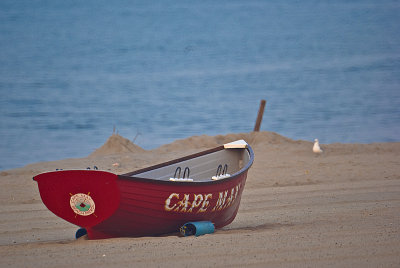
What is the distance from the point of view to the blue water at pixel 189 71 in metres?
22.1

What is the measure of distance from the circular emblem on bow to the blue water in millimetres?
11498

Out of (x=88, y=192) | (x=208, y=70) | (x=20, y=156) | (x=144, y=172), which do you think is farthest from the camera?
(x=208, y=70)

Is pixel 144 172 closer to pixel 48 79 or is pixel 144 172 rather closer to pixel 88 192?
pixel 88 192

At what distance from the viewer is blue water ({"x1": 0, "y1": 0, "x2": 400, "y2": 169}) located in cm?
2208

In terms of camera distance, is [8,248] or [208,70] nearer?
[8,248]

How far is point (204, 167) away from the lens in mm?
8250

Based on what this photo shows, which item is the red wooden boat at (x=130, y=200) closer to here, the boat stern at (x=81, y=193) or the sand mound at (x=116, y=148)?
the boat stern at (x=81, y=193)

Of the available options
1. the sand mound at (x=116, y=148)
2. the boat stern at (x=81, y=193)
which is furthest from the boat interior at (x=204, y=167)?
the sand mound at (x=116, y=148)

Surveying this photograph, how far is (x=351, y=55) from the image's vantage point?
132 feet

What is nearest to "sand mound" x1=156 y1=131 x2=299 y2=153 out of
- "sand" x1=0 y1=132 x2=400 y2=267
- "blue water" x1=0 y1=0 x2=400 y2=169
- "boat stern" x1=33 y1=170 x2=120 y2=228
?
"sand" x1=0 y1=132 x2=400 y2=267

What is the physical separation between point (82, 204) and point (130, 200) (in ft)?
1.44

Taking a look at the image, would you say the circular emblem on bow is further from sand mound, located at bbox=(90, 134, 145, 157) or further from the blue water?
the blue water

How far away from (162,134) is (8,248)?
15148mm

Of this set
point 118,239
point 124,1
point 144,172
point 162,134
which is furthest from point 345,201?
point 124,1
